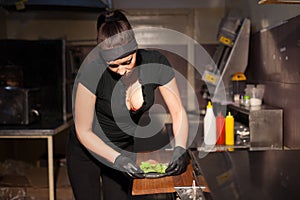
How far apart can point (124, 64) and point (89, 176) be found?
1.99 feet

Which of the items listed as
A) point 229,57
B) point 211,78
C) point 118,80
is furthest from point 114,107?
point 211,78

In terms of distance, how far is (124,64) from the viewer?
5.22ft

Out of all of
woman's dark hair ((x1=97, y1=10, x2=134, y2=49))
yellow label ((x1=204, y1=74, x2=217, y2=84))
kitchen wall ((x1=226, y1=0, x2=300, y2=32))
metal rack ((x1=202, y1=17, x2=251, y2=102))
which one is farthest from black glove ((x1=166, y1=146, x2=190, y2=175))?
yellow label ((x1=204, y1=74, x2=217, y2=84))

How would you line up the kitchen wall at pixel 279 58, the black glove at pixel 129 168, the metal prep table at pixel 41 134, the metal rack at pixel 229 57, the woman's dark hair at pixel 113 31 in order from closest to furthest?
the black glove at pixel 129 168 → the woman's dark hair at pixel 113 31 → the kitchen wall at pixel 279 58 → the metal prep table at pixel 41 134 → the metal rack at pixel 229 57

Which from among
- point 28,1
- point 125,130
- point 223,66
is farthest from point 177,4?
point 125,130

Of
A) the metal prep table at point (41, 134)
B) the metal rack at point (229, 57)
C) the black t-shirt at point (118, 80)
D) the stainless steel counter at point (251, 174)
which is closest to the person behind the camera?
the stainless steel counter at point (251, 174)

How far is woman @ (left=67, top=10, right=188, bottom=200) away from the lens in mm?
1571

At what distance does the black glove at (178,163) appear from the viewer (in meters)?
1.48

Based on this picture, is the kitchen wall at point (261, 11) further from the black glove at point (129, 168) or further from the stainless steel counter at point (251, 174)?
the black glove at point (129, 168)

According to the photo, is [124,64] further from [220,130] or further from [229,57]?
[229,57]

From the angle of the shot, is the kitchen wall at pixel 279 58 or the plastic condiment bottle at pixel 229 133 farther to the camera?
the plastic condiment bottle at pixel 229 133

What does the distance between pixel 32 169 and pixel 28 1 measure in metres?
1.40

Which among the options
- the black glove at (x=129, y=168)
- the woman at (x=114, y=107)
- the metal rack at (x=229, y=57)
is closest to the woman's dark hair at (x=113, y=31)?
the woman at (x=114, y=107)

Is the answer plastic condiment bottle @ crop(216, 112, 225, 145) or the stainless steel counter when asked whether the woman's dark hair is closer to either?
the stainless steel counter
